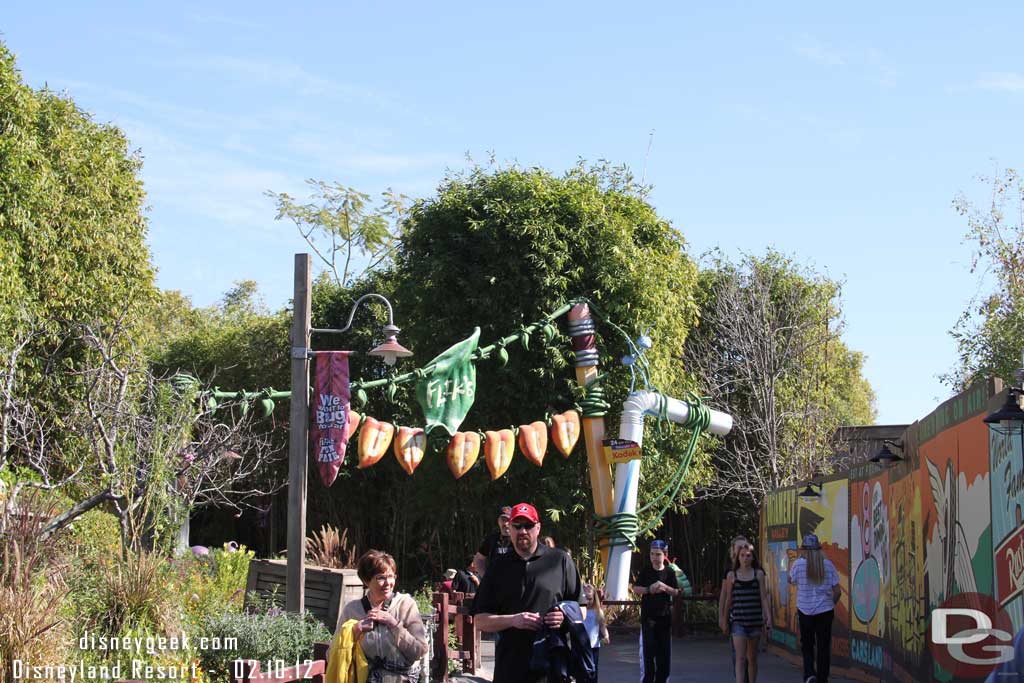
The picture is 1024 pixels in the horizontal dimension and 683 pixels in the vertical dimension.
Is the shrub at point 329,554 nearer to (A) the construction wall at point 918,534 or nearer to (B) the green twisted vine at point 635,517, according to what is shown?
(B) the green twisted vine at point 635,517

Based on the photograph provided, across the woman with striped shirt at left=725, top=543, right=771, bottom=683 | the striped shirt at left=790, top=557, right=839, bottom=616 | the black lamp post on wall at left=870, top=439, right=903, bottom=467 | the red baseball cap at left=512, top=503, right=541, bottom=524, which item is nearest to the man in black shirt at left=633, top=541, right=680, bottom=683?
the woman with striped shirt at left=725, top=543, right=771, bottom=683

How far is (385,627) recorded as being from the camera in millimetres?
5762

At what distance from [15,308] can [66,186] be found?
14.0 ft

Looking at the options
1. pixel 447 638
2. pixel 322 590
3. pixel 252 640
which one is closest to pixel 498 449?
pixel 322 590

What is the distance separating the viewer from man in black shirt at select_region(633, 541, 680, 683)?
1105 cm

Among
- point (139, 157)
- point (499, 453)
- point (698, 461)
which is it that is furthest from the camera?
point (139, 157)

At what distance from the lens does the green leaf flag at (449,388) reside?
1578 cm

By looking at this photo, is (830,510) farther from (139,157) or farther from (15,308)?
(139,157)

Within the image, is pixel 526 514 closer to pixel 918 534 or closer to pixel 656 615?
pixel 656 615

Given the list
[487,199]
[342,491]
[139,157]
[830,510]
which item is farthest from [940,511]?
[139,157]

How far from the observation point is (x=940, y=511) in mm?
10156

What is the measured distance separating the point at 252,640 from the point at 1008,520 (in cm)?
637

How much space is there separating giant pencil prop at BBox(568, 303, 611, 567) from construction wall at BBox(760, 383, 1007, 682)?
2986 mm

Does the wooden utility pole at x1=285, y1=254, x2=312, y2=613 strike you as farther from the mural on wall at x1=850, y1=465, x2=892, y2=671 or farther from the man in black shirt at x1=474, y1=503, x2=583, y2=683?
the mural on wall at x1=850, y1=465, x2=892, y2=671
